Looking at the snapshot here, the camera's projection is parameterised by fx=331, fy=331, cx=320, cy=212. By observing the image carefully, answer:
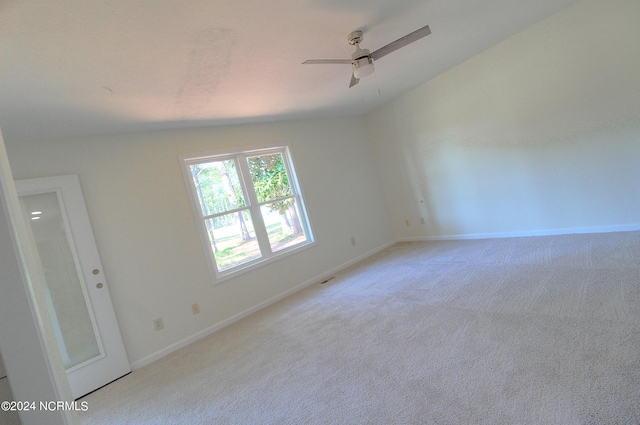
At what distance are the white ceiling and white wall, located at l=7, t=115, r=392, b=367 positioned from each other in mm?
227

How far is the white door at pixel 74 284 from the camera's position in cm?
304

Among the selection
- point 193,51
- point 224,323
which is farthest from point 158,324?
point 193,51

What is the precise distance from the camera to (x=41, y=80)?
2143mm

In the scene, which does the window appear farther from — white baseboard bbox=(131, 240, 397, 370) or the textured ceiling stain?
the textured ceiling stain

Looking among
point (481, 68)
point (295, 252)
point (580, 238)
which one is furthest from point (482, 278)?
point (481, 68)

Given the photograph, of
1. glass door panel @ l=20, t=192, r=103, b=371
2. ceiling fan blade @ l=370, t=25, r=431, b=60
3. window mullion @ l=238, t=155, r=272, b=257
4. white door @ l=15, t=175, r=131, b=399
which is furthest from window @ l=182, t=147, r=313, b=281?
ceiling fan blade @ l=370, t=25, r=431, b=60

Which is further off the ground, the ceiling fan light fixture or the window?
the ceiling fan light fixture

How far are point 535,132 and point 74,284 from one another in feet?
17.8

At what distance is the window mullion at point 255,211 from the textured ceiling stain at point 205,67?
1258 millimetres

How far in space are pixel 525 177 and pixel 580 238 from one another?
974 mm

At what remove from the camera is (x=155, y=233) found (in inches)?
144

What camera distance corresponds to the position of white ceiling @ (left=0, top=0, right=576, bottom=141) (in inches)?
70.3

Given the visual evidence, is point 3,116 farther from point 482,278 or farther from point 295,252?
point 482,278

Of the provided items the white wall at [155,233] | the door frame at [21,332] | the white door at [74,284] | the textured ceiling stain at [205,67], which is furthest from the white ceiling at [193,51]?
the door frame at [21,332]
